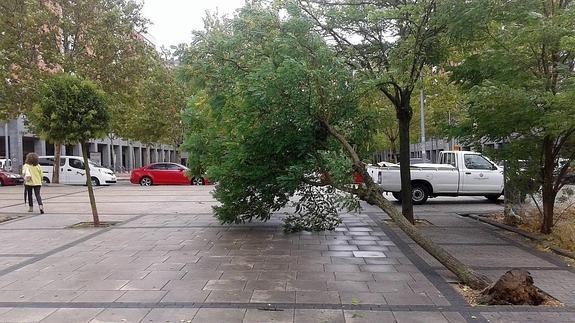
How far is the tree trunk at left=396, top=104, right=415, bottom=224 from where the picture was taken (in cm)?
1128

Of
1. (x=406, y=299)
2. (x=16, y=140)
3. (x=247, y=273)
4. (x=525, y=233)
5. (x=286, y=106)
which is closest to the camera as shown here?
(x=406, y=299)

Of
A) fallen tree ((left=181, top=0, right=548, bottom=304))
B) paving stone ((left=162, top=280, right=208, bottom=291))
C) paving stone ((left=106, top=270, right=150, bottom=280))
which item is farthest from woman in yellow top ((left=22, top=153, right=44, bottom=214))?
paving stone ((left=162, top=280, right=208, bottom=291))

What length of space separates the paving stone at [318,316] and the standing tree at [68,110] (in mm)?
7585

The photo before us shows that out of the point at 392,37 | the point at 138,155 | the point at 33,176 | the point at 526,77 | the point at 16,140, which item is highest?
the point at 392,37

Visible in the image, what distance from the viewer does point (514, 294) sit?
547 centimetres

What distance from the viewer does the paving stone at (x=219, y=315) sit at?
497 cm

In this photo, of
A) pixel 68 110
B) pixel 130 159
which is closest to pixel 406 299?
pixel 68 110

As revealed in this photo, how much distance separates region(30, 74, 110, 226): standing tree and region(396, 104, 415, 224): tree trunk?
695cm

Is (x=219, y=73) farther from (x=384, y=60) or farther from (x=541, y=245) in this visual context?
(x=541, y=245)

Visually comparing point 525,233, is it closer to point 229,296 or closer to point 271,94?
point 271,94

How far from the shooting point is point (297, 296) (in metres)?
5.76

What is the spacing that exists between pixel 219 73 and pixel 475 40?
498 centimetres

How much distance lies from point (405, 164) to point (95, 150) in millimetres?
50349

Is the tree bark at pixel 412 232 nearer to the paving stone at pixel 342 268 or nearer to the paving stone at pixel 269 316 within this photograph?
the paving stone at pixel 342 268
